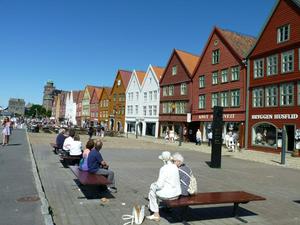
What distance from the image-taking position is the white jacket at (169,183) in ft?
24.4

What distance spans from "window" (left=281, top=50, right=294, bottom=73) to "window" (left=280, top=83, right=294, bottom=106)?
1264 mm

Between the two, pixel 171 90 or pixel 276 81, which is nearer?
pixel 276 81

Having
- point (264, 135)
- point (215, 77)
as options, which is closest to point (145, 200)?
point (264, 135)

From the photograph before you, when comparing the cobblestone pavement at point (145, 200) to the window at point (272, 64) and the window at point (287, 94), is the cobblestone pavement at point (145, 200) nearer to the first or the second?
the window at point (287, 94)

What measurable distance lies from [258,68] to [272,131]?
6.22 m

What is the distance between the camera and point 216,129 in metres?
17.8

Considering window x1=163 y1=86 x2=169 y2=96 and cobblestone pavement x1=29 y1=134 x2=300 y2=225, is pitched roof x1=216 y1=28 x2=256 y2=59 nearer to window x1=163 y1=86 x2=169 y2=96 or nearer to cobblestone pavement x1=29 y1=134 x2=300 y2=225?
window x1=163 y1=86 x2=169 y2=96

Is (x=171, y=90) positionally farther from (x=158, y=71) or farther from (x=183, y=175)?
(x=183, y=175)

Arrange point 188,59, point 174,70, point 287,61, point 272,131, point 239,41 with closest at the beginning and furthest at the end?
point 287,61
point 272,131
point 239,41
point 188,59
point 174,70

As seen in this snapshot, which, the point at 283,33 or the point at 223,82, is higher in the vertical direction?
the point at 283,33

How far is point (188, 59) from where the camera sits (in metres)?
49.7

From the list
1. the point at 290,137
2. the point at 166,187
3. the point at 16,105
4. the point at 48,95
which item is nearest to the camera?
the point at 166,187

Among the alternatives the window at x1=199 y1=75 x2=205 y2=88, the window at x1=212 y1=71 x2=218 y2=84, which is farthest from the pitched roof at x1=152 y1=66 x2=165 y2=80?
the window at x1=212 y1=71 x2=218 y2=84

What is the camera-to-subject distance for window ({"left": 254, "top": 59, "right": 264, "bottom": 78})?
109ft
